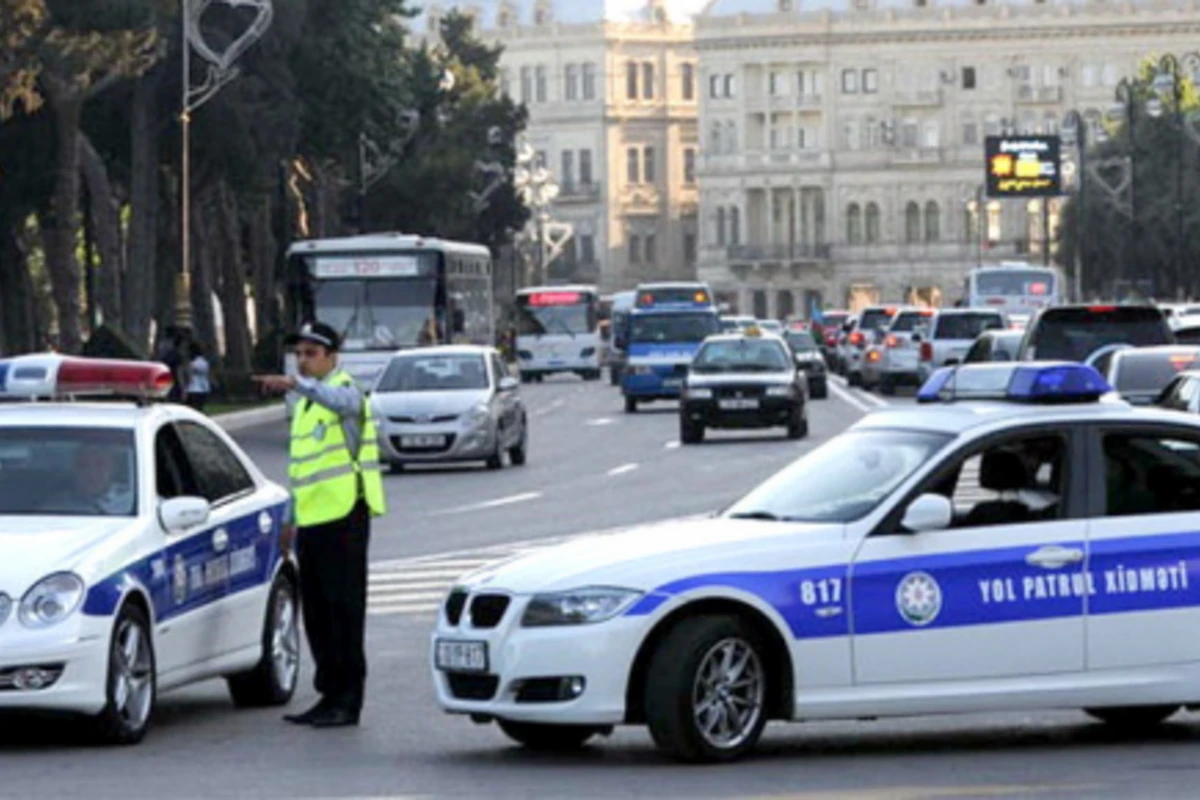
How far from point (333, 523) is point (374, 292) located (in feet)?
145

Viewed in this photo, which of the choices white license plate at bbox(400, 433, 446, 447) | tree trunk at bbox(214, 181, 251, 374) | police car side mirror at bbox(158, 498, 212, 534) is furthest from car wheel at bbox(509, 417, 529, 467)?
tree trunk at bbox(214, 181, 251, 374)

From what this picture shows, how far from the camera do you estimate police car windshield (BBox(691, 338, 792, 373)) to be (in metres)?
52.4

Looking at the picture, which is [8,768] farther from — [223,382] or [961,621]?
[223,382]

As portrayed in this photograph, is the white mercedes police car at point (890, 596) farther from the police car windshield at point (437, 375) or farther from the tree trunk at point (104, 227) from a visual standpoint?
the tree trunk at point (104, 227)

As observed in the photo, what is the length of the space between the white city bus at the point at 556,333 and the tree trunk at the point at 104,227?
3657 centimetres

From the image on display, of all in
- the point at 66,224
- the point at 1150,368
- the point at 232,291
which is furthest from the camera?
the point at 232,291

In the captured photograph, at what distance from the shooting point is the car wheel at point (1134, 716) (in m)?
15.3

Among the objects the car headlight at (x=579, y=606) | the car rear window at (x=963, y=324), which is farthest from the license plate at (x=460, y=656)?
the car rear window at (x=963, y=324)

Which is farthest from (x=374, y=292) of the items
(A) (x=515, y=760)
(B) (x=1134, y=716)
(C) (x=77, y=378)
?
(A) (x=515, y=760)

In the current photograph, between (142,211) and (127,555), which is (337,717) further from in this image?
(142,211)

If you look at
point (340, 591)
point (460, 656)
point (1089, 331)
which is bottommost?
point (460, 656)

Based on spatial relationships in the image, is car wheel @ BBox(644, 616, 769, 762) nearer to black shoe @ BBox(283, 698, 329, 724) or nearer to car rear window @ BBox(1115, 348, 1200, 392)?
black shoe @ BBox(283, 698, 329, 724)

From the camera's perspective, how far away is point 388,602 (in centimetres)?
2420

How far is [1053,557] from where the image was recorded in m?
14.8
